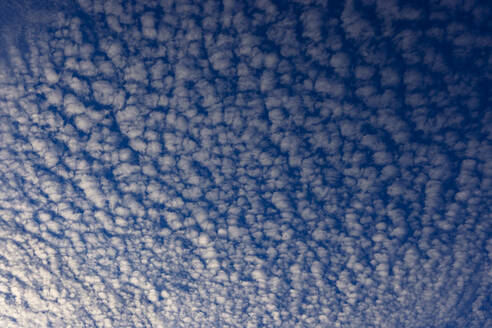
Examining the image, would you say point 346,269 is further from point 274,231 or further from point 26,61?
point 26,61

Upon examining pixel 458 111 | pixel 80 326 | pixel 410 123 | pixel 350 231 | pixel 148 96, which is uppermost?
pixel 458 111

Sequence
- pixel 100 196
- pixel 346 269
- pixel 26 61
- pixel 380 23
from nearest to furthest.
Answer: pixel 380 23
pixel 26 61
pixel 100 196
pixel 346 269

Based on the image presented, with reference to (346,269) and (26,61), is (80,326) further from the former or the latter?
(346,269)

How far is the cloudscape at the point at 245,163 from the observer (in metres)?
1.56

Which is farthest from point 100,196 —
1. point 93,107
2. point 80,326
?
point 80,326

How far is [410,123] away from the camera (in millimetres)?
1684

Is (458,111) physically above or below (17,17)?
above

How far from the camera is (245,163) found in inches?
71.1

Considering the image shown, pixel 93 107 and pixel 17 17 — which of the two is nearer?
pixel 17 17

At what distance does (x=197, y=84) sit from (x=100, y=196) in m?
0.99

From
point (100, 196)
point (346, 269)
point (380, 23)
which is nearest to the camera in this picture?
point (380, 23)

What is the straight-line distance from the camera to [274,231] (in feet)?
6.42

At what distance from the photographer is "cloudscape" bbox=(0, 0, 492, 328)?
1.56 metres

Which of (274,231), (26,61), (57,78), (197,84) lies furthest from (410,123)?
(26,61)
